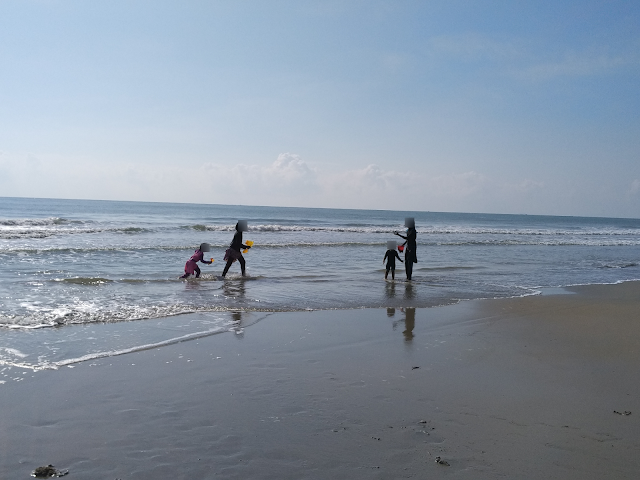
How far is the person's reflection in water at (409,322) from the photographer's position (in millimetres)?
7530

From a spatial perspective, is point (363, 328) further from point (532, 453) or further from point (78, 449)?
point (78, 449)

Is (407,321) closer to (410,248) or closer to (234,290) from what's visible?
(234,290)

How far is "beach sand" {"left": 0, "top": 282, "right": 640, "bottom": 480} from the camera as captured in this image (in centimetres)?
351

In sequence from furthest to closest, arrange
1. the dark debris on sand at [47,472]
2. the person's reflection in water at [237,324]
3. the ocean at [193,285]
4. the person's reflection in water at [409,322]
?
1. the person's reflection in water at [409,322]
2. the person's reflection in water at [237,324]
3. the ocean at [193,285]
4. the dark debris on sand at [47,472]

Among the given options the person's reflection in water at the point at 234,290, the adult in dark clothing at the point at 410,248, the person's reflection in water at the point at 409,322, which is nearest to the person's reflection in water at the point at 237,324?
the person's reflection in water at the point at 234,290

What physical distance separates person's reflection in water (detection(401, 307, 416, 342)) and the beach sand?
20cm

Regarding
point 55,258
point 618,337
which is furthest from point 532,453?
point 55,258

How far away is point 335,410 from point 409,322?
175 inches

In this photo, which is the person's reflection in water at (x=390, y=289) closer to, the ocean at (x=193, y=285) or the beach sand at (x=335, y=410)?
the ocean at (x=193, y=285)

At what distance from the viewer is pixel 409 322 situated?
8.65 meters

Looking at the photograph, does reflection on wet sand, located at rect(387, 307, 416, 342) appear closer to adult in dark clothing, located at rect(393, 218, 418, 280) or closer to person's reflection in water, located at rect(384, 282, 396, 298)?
person's reflection in water, located at rect(384, 282, 396, 298)

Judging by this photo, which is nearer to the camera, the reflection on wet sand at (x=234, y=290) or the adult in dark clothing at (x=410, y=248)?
the reflection on wet sand at (x=234, y=290)

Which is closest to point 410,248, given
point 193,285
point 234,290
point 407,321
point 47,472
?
point 234,290

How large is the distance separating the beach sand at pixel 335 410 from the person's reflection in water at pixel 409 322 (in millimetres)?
198
